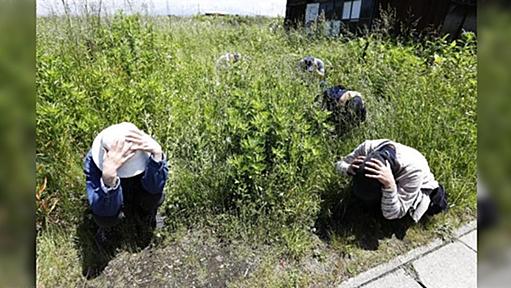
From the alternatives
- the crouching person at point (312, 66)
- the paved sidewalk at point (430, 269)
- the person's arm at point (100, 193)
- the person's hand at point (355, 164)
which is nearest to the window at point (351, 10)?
the crouching person at point (312, 66)

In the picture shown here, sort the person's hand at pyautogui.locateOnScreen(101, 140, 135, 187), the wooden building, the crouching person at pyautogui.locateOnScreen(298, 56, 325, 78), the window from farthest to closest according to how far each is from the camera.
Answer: the window
the wooden building
the crouching person at pyautogui.locateOnScreen(298, 56, 325, 78)
the person's hand at pyautogui.locateOnScreen(101, 140, 135, 187)

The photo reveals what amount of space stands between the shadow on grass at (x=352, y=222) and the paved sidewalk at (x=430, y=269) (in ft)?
0.62

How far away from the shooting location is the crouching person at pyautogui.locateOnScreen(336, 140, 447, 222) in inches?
86.0

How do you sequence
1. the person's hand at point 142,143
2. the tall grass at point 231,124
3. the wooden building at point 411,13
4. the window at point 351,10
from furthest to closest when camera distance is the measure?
1. the window at point 351,10
2. the wooden building at point 411,13
3. the tall grass at point 231,124
4. the person's hand at point 142,143

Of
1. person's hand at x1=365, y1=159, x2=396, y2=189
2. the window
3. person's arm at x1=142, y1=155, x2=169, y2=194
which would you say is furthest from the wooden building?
person's arm at x1=142, y1=155, x2=169, y2=194

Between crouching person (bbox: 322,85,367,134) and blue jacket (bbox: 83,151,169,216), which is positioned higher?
crouching person (bbox: 322,85,367,134)

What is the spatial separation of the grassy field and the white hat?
1.36 ft

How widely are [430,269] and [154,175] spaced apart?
194cm

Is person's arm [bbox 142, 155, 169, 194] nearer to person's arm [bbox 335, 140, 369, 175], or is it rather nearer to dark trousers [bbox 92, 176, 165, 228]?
dark trousers [bbox 92, 176, 165, 228]

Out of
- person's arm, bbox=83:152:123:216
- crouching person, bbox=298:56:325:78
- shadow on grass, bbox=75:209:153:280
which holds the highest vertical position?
crouching person, bbox=298:56:325:78

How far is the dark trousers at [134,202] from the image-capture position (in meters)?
2.03

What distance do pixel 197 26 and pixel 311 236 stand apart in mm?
6490

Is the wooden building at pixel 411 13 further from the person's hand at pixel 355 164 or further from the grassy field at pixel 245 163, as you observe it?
the person's hand at pixel 355 164

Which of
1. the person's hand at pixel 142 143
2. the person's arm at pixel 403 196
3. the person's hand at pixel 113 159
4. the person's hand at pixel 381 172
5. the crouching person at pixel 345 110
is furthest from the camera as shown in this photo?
the crouching person at pixel 345 110
